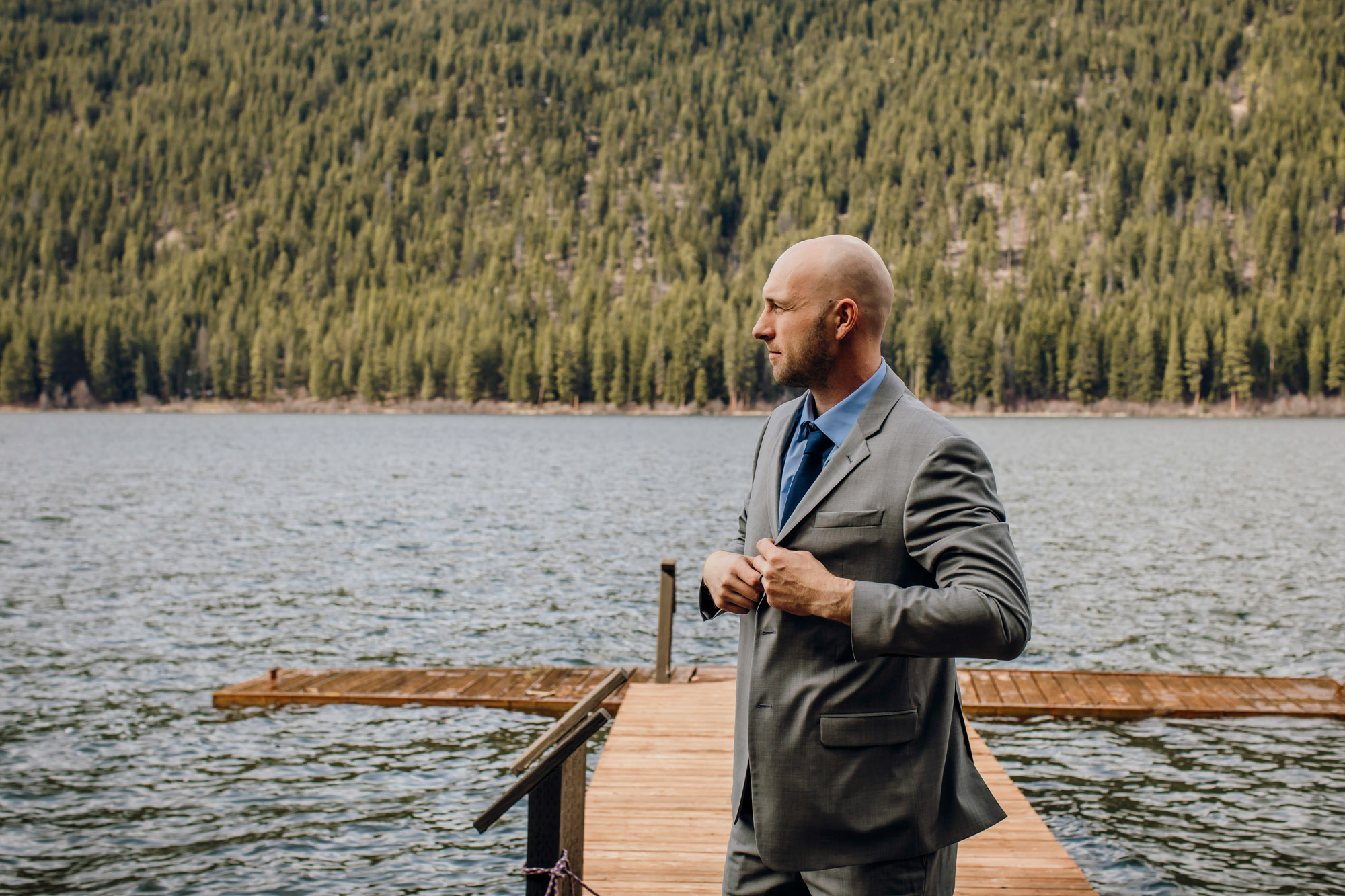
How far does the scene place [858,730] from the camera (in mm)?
2895

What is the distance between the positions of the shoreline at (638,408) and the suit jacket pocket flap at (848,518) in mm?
128065

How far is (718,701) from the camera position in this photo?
11.3m

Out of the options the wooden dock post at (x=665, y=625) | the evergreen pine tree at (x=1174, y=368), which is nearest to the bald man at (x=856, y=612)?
the wooden dock post at (x=665, y=625)

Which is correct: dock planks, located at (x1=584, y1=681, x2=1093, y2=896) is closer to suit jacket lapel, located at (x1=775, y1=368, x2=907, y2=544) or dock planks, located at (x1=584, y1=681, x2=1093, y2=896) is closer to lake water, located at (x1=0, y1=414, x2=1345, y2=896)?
lake water, located at (x1=0, y1=414, x2=1345, y2=896)

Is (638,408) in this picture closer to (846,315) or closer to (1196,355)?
(1196,355)

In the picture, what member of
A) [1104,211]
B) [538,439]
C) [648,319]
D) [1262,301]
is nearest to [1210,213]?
[1104,211]

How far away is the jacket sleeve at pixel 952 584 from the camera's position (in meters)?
2.69

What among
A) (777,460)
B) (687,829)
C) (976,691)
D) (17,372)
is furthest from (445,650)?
(17,372)

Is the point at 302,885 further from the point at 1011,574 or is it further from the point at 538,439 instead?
the point at 538,439

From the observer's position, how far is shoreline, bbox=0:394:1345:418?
133m

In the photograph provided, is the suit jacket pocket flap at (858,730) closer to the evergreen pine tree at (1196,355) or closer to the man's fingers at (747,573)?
the man's fingers at (747,573)

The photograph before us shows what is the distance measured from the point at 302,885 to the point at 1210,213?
19914 centimetres

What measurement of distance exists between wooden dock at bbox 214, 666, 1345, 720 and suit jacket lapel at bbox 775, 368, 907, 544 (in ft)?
33.6

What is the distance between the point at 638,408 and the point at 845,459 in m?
147
